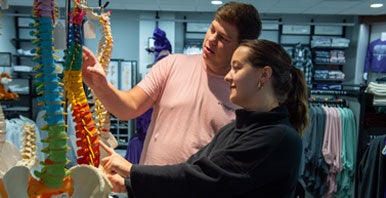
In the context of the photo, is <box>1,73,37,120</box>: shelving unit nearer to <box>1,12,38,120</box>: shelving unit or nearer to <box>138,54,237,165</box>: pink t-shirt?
<box>1,12,38,120</box>: shelving unit

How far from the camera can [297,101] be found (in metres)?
1.05

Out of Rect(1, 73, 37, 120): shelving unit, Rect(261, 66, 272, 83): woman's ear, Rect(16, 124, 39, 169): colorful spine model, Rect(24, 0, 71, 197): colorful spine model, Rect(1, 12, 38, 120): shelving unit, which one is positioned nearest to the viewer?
Rect(24, 0, 71, 197): colorful spine model

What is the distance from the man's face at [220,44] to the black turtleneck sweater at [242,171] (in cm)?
31

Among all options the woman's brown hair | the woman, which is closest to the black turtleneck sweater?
the woman

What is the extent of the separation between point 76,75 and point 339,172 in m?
2.75

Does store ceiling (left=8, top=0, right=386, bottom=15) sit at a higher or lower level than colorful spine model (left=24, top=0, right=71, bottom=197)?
higher

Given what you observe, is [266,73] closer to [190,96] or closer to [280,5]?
[190,96]

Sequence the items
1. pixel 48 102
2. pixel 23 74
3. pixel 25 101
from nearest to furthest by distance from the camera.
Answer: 1. pixel 48 102
2. pixel 25 101
3. pixel 23 74

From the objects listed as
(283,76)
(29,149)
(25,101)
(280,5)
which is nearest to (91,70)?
(29,149)

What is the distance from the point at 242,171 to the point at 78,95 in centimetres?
48

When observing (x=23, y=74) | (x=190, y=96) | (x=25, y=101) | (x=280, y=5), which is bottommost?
(x=25, y=101)

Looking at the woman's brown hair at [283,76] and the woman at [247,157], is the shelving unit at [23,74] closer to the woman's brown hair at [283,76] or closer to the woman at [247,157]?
the woman at [247,157]

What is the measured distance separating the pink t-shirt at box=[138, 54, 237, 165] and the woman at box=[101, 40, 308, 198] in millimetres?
204

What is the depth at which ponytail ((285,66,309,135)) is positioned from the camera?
1.04 meters
